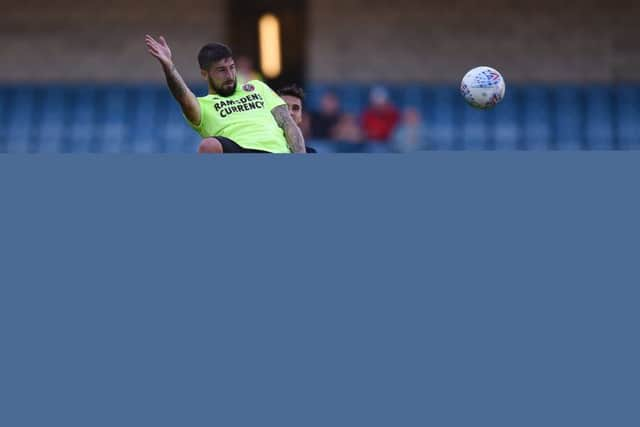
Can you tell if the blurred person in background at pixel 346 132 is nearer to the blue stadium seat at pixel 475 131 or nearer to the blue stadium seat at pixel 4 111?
the blue stadium seat at pixel 475 131

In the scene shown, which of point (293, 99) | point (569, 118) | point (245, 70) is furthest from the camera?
point (569, 118)

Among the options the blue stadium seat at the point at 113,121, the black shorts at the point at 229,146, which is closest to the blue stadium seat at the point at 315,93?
the blue stadium seat at the point at 113,121

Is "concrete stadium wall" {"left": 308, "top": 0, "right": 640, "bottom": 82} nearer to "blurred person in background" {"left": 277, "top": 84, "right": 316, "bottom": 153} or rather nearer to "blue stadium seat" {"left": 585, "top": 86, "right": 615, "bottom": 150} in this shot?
"blue stadium seat" {"left": 585, "top": 86, "right": 615, "bottom": 150}

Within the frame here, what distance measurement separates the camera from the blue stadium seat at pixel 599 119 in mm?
15609

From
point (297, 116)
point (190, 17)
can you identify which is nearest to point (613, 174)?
point (297, 116)

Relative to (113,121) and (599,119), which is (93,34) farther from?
(599,119)

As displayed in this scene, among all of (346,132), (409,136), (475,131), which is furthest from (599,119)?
(346,132)

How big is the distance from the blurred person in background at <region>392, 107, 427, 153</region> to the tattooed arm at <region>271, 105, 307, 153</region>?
741cm

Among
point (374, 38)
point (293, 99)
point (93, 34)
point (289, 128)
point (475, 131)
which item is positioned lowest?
point (475, 131)

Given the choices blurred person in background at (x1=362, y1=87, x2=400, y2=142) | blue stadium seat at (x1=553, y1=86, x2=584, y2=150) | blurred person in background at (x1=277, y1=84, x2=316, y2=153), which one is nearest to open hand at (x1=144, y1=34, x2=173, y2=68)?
blurred person in background at (x1=277, y1=84, x2=316, y2=153)

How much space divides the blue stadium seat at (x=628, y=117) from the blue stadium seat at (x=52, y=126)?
594 cm

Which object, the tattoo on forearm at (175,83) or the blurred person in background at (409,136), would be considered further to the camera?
the blurred person in background at (409,136)

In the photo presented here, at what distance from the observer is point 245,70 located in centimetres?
1465

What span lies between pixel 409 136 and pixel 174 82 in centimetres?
840
